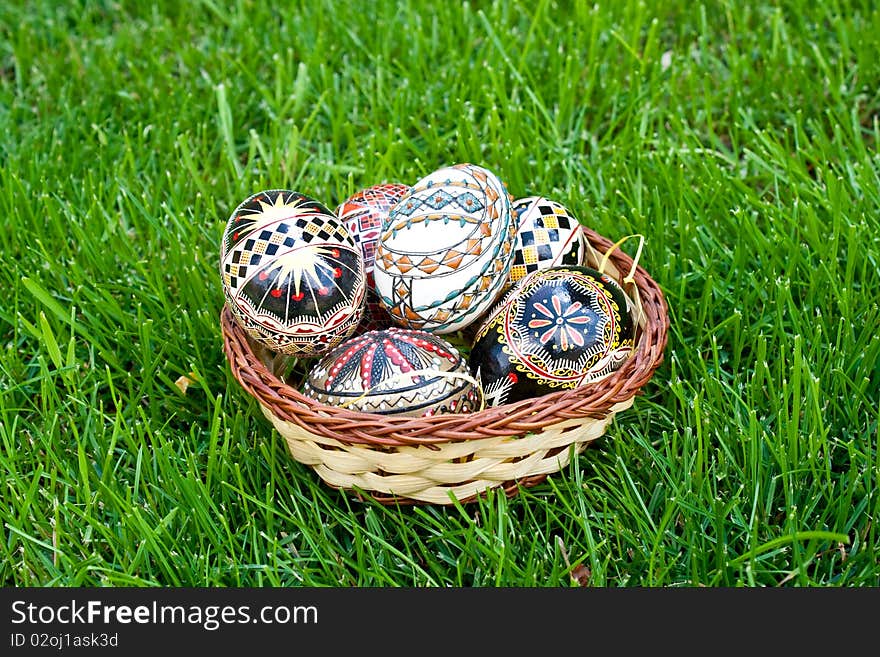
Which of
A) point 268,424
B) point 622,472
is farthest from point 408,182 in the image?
point 622,472

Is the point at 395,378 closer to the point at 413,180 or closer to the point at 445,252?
the point at 445,252

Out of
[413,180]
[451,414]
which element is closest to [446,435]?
[451,414]

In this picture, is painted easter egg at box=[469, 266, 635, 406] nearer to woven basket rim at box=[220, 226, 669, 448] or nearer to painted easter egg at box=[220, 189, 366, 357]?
woven basket rim at box=[220, 226, 669, 448]

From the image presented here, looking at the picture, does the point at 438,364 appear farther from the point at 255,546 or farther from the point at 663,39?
the point at 663,39

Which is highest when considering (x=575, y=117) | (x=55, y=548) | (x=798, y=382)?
(x=575, y=117)

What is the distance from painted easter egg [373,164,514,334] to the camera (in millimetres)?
1850

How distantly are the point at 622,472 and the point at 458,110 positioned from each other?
1324 millimetres

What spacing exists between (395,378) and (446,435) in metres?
0.18

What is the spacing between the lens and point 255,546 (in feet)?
5.91

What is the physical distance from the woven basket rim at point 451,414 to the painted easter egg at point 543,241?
26 cm

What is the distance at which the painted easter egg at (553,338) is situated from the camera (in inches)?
70.6

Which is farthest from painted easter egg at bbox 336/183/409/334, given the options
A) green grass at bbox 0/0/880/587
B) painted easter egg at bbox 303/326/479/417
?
green grass at bbox 0/0/880/587

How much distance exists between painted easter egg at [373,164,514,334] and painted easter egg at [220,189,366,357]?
86 mm

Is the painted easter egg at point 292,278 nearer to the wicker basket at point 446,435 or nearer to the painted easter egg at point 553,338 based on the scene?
the wicker basket at point 446,435
